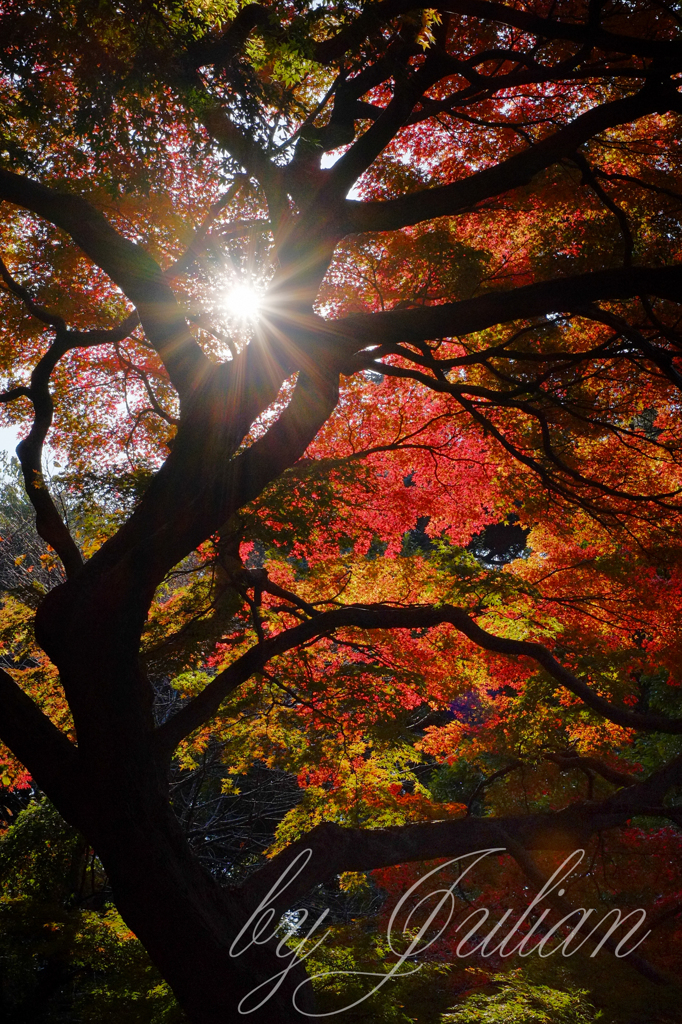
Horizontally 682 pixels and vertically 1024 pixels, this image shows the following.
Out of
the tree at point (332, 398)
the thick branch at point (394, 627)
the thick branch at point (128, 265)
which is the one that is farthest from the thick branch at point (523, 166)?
the thick branch at point (394, 627)

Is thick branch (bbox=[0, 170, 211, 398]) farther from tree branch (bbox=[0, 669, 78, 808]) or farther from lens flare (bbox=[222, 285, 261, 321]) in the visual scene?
tree branch (bbox=[0, 669, 78, 808])

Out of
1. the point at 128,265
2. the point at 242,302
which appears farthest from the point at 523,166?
the point at 242,302

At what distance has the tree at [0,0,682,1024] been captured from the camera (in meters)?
3.21

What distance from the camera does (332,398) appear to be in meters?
3.69

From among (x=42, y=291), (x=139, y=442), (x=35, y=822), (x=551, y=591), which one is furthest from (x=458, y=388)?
(x=35, y=822)

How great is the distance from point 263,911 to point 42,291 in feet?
16.7

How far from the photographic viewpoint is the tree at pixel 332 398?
3211 millimetres

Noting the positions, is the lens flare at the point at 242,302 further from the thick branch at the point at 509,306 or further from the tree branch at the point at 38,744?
the tree branch at the point at 38,744

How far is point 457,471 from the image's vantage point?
7031mm

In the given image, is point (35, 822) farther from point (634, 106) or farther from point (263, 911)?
point (634, 106)

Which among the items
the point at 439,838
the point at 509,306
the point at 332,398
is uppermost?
the point at 332,398

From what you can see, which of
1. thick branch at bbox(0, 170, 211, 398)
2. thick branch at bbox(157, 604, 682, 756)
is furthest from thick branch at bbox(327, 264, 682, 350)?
thick branch at bbox(157, 604, 682, 756)

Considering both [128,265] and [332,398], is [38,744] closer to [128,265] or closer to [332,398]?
[332,398]

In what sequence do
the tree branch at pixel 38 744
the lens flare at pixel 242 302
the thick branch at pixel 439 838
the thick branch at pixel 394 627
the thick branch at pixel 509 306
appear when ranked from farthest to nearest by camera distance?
the lens flare at pixel 242 302 → the thick branch at pixel 394 627 → the thick branch at pixel 439 838 → the tree branch at pixel 38 744 → the thick branch at pixel 509 306
